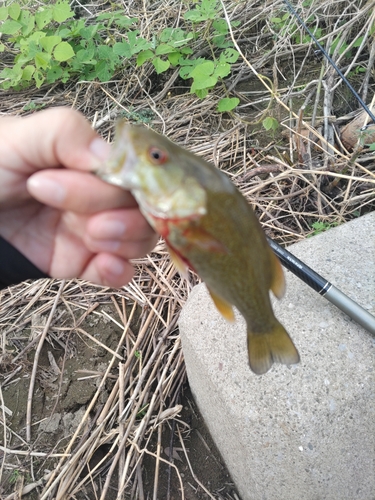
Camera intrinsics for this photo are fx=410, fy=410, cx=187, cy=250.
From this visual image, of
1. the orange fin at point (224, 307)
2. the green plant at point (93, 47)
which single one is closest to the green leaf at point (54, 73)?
the green plant at point (93, 47)

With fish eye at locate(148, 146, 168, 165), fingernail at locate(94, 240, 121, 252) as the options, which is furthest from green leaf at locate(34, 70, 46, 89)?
fish eye at locate(148, 146, 168, 165)

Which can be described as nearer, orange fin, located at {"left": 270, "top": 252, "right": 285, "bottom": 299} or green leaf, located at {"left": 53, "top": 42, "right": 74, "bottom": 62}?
orange fin, located at {"left": 270, "top": 252, "right": 285, "bottom": 299}

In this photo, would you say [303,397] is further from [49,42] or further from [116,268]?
[49,42]

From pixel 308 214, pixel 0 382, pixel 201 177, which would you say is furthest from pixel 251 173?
pixel 0 382

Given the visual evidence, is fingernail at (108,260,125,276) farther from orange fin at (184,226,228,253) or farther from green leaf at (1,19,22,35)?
green leaf at (1,19,22,35)

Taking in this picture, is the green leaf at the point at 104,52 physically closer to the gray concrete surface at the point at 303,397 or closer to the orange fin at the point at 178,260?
the gray concrete surface at the point at 303,397
